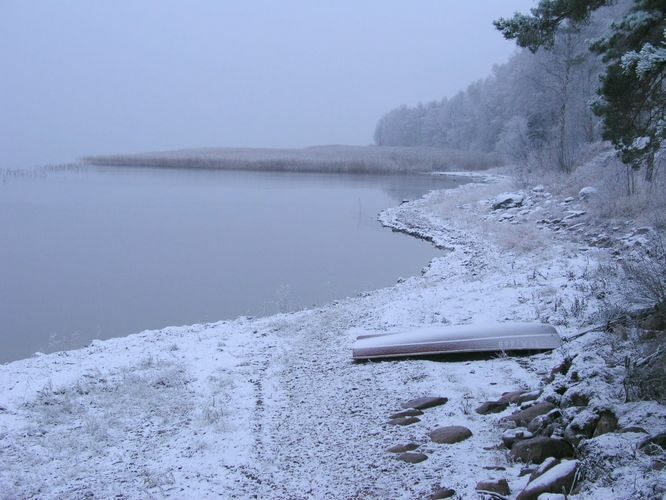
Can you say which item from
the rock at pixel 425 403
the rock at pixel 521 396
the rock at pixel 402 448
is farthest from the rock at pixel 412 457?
the rock at pixel 521 396

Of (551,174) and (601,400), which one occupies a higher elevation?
(551,174)

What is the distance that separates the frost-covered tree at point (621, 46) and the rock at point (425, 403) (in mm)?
3068

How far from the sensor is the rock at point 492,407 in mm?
4977

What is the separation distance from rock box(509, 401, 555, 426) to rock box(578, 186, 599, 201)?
14824 mm

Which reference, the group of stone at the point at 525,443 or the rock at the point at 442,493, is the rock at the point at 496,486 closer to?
the group of stone at the point at 525,443

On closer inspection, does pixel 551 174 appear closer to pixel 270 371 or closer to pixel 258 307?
pixel 258 307

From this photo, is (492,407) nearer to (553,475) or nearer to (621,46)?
(553,475)

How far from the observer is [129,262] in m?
15.9

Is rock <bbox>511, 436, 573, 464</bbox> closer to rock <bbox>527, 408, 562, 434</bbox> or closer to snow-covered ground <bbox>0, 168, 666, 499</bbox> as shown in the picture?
snow-covered ground <bbox>0, 168, 666, 499</bbox>

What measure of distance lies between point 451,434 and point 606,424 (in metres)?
1.19

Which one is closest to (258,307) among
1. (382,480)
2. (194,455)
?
(194,455)

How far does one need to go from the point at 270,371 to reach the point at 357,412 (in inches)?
74.9

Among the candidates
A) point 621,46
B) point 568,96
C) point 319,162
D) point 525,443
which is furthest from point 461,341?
point 319,162

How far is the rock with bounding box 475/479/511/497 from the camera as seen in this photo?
11.6 feet
